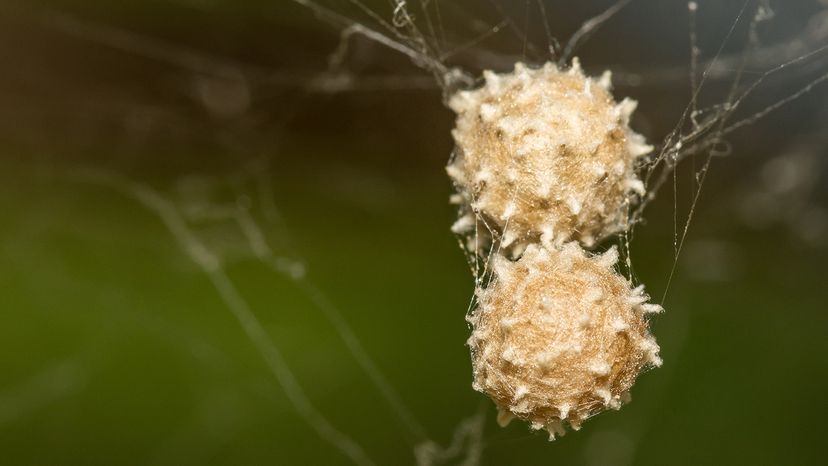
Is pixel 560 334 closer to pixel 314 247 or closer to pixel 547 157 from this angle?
pixel 547 157

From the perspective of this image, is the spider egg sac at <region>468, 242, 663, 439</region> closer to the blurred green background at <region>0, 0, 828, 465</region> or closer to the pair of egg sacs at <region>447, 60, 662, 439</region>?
the pair of egg sacs at <region>447, 60, 662, 439</region>

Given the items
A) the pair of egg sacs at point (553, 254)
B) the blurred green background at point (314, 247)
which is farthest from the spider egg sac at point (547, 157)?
the blurred green background at point (314, 247)

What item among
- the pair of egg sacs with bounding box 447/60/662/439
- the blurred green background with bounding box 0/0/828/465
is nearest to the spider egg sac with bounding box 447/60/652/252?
the pair of egg sacs with bounding box 447/60/662/439

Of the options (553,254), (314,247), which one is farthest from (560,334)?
(314,247)

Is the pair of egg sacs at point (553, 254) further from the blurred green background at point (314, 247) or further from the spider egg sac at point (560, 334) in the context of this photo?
the blurred green background at point (314, 247)

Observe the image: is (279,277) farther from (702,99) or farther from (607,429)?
(702,99)

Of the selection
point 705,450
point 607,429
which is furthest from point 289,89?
point 705,450
